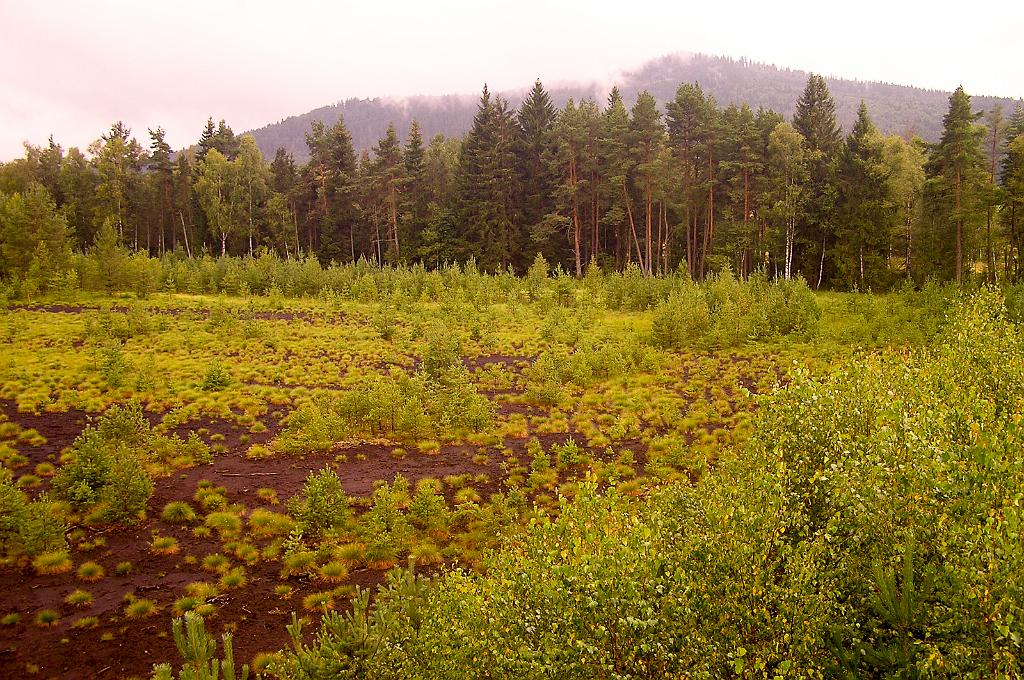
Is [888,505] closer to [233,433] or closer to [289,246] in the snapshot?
[233,433]

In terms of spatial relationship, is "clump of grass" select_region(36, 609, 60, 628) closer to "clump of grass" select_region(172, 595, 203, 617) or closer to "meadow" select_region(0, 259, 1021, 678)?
"meadow" select_region(0, 259, 1021, 678)

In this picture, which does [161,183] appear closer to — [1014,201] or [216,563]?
[216,563]

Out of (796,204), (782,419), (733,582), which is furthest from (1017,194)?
(733,582)

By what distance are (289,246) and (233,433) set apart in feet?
193

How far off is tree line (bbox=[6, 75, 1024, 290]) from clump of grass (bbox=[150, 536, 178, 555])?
110 feet

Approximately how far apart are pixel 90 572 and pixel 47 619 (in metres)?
1.46

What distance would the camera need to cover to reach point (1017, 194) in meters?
37.2

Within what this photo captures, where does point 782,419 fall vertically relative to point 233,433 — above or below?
above

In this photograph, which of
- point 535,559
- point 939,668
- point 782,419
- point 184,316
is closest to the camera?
point 939,668

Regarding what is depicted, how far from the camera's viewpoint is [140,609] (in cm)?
991

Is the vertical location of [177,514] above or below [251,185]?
below

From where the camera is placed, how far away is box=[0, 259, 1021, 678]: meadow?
19.7 feet

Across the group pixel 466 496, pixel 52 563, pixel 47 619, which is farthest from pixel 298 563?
pixel 52 563

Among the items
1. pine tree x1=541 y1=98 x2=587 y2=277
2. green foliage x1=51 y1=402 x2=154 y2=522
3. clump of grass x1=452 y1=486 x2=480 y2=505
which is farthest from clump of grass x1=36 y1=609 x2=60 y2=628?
pine tree x1=541 y1=98 x2=587 y2=277
